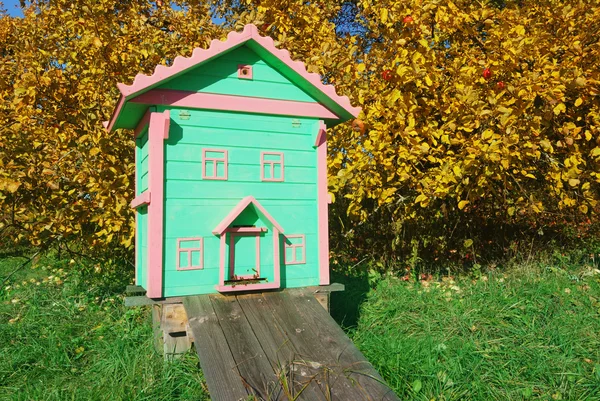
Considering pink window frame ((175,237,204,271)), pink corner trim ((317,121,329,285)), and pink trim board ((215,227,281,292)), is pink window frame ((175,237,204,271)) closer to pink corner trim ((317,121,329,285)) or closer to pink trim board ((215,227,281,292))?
pink trim board ((215,227,281,292))

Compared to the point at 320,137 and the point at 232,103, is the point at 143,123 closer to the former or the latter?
the point at 232,103

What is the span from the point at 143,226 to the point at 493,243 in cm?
614

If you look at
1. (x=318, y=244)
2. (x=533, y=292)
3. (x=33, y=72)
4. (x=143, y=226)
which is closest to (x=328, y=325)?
(x=318, y=244)

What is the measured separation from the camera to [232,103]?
4.39 meters

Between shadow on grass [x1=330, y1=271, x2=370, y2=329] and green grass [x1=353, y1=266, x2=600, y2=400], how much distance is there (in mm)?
123

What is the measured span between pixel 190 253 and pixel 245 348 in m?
0.95

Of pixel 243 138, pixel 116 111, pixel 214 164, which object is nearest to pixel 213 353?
pixel 214 164

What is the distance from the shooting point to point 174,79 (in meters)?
4.23

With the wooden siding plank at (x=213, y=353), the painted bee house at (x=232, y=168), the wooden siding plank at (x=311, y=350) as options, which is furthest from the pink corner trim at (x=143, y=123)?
the wooden siding plank at (x=311, y=350)

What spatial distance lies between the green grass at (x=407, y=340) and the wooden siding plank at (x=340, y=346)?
0.46 meters

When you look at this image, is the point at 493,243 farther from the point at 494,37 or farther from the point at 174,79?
the point at 174,79

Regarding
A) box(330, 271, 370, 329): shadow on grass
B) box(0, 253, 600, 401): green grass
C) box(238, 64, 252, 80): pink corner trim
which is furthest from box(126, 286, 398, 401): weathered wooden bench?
box(238, 64, 252, 80): pink corner trim

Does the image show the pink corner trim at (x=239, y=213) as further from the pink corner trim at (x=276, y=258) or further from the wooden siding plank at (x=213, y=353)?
the wooden siding plank at (x=213, y=353)

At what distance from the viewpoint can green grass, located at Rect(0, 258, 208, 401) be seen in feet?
12.7
